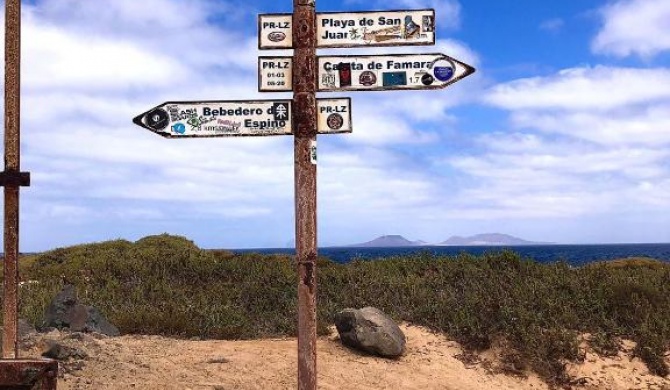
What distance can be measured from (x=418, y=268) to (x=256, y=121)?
9567 mm

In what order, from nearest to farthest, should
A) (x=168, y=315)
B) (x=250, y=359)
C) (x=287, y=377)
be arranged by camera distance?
(x=287, y=377)
(x=250, y=359)
(x=168, y=315)

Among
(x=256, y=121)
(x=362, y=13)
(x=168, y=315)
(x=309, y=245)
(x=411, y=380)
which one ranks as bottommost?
(x=411, y=380)

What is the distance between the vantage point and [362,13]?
606 cm

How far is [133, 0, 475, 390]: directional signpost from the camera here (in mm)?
5969

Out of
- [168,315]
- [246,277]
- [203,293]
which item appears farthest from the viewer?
[246,277]

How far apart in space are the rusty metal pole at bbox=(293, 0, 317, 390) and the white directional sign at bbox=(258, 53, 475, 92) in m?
0.13

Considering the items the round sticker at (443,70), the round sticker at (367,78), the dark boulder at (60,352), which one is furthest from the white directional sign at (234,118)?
the dark boulder at (60,352)

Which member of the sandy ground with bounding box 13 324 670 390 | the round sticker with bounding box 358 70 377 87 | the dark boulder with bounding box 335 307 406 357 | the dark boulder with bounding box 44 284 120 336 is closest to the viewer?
the round sticker with bounding box 358 70 377 87

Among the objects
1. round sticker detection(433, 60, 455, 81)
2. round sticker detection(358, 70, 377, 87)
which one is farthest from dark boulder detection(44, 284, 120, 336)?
round sticker detection(433, 60, 455, 81)

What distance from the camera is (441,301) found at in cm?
1162

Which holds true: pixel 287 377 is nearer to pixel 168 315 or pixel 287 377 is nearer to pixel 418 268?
pixel 168 315

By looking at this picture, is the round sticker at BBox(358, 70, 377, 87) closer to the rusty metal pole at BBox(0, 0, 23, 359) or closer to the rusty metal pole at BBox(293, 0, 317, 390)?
the rusty metal pole at BBox(293, 0, 317, 390)

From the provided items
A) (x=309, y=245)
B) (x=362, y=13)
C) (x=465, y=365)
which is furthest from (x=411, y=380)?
(x=362, y=13)

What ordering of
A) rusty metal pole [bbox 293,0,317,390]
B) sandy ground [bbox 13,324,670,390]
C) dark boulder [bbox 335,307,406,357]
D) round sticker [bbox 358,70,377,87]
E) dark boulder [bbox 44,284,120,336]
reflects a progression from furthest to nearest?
dark boulder [bbox 44,284,120,336], dark boulder [bbox 335,307,406,357], sandy ground [bbox 13,324,670,390], round sticker [bbox 358,70,377,87], rusty metal pole [bbox 293,0,317,390]
